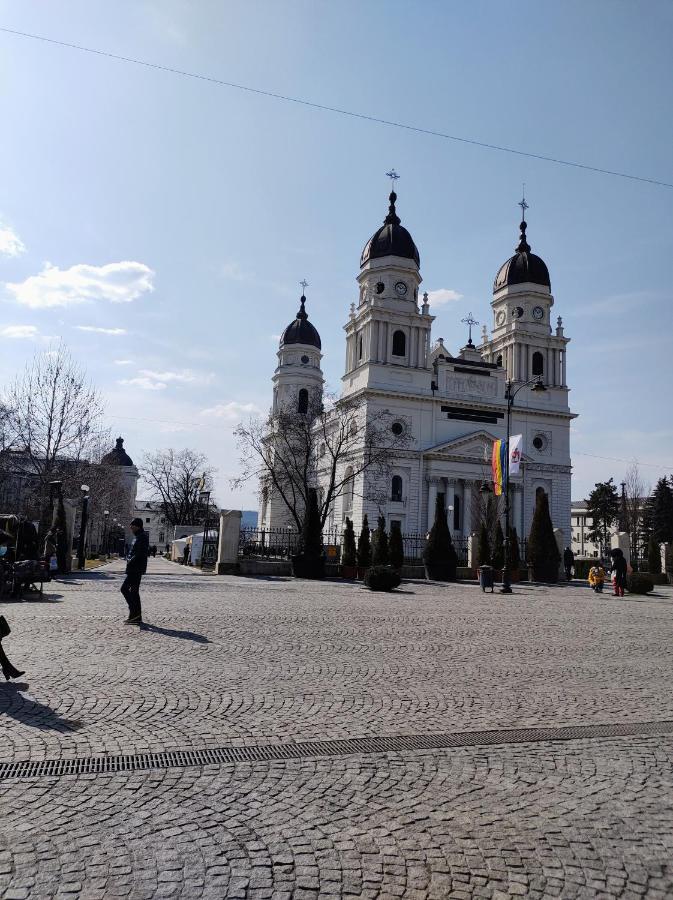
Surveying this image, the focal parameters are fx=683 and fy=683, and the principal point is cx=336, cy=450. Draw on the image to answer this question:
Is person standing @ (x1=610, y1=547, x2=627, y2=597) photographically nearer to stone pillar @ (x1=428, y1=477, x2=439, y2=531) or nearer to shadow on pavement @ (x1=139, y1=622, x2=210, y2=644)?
shadow on pavement @ (x1=139, y1=622, x2=210, y2=644)

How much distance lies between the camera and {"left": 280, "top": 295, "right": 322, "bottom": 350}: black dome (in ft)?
264

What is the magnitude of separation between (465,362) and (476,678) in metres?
59.5

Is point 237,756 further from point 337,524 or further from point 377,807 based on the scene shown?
point 337,524

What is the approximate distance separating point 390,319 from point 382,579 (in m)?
42.2

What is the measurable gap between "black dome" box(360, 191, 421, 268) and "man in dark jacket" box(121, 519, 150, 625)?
55490 millimetres

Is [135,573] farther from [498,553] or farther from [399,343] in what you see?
[399,343]

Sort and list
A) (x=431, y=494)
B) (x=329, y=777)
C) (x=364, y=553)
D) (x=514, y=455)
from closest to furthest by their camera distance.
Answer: (x=329, y=777), (x=514, y=455), (x=364, y=553), (x=431, y=494)

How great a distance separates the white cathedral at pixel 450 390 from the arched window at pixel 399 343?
0.09 metres

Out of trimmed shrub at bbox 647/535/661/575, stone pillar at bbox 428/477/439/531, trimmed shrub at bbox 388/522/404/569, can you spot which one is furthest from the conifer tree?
stone pillar at bbox 428/477/439/531

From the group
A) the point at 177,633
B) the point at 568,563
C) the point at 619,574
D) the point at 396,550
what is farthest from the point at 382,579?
the point at 568,563

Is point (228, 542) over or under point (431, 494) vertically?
under

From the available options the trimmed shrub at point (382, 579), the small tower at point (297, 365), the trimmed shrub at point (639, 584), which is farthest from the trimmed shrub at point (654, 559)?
the small tower at point (297, 365)

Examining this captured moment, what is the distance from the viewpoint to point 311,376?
7912cm

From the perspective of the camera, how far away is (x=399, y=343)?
6297 centimetres
